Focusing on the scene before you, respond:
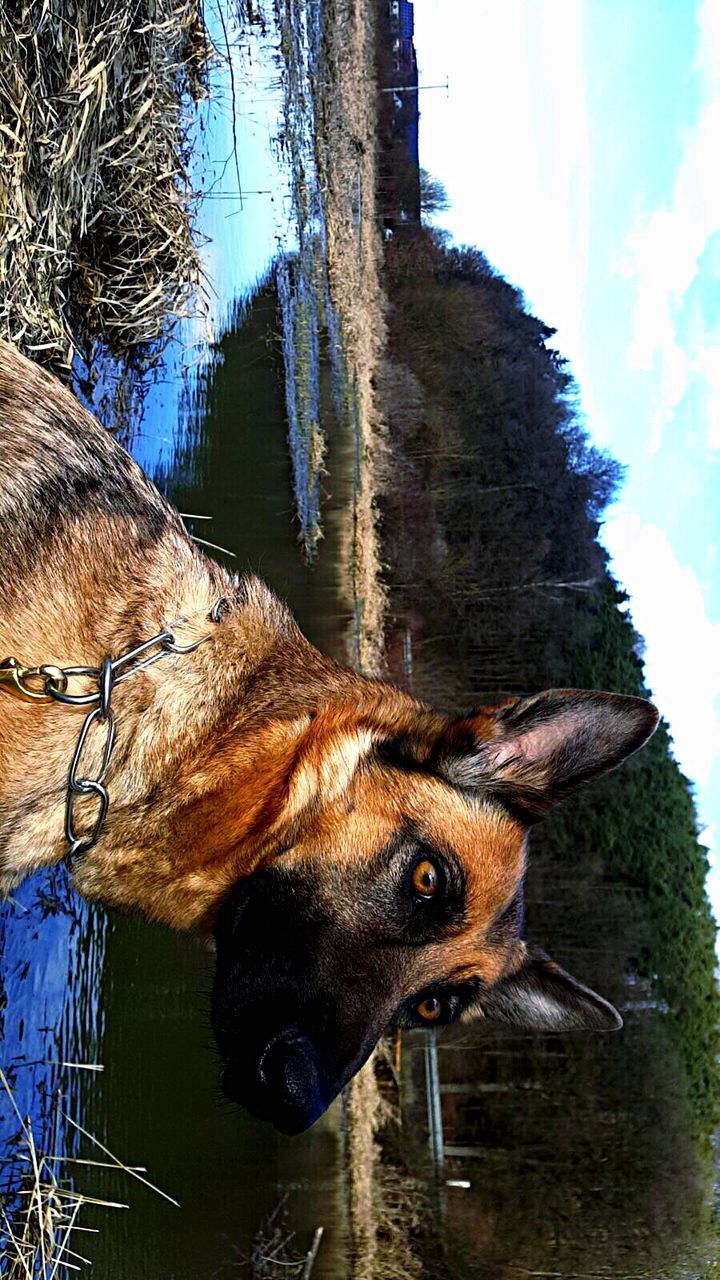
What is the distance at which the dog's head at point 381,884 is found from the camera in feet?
6.75

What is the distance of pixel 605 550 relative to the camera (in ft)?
26.0

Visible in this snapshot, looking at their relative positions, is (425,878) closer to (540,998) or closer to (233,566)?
(540,998)

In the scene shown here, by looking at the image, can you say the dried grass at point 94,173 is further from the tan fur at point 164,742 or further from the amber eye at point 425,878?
the amber eye at point 425,878

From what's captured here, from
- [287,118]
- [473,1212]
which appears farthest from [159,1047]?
[287,118]

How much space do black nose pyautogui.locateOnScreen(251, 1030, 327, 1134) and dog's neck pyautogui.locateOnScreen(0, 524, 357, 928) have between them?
0.42 metres

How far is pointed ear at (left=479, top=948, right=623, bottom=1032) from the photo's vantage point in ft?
8.91

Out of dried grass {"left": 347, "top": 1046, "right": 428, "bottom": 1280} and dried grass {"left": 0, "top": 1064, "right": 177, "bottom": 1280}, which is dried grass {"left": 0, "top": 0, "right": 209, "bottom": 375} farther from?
dried grass {"left": 347, "top": 1046, "right": 428, "bottom": 1280}

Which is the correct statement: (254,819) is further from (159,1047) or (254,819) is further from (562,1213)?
(562,1213)

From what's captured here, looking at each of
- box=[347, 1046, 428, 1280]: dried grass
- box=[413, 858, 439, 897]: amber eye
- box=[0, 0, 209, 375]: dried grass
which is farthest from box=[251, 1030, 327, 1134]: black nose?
box=[347, 1046, 428, 1280]: dried grass

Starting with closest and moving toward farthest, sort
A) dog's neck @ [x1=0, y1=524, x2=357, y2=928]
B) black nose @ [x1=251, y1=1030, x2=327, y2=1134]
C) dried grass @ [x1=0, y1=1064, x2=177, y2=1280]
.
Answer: black nose @ [x1=251, y1=1030, x2=327, y2=1134]
dog's neck @ [x1=0, y1=524, x2=357, y2=928]
dried grass @ [x1=0, y1=1064, x2=177, y2=1280]

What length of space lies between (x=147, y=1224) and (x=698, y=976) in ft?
14.9

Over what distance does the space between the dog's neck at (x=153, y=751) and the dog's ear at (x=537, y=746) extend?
0.44 m

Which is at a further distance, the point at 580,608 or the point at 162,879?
the point at 580,608

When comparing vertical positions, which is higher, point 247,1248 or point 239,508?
point 239,508
